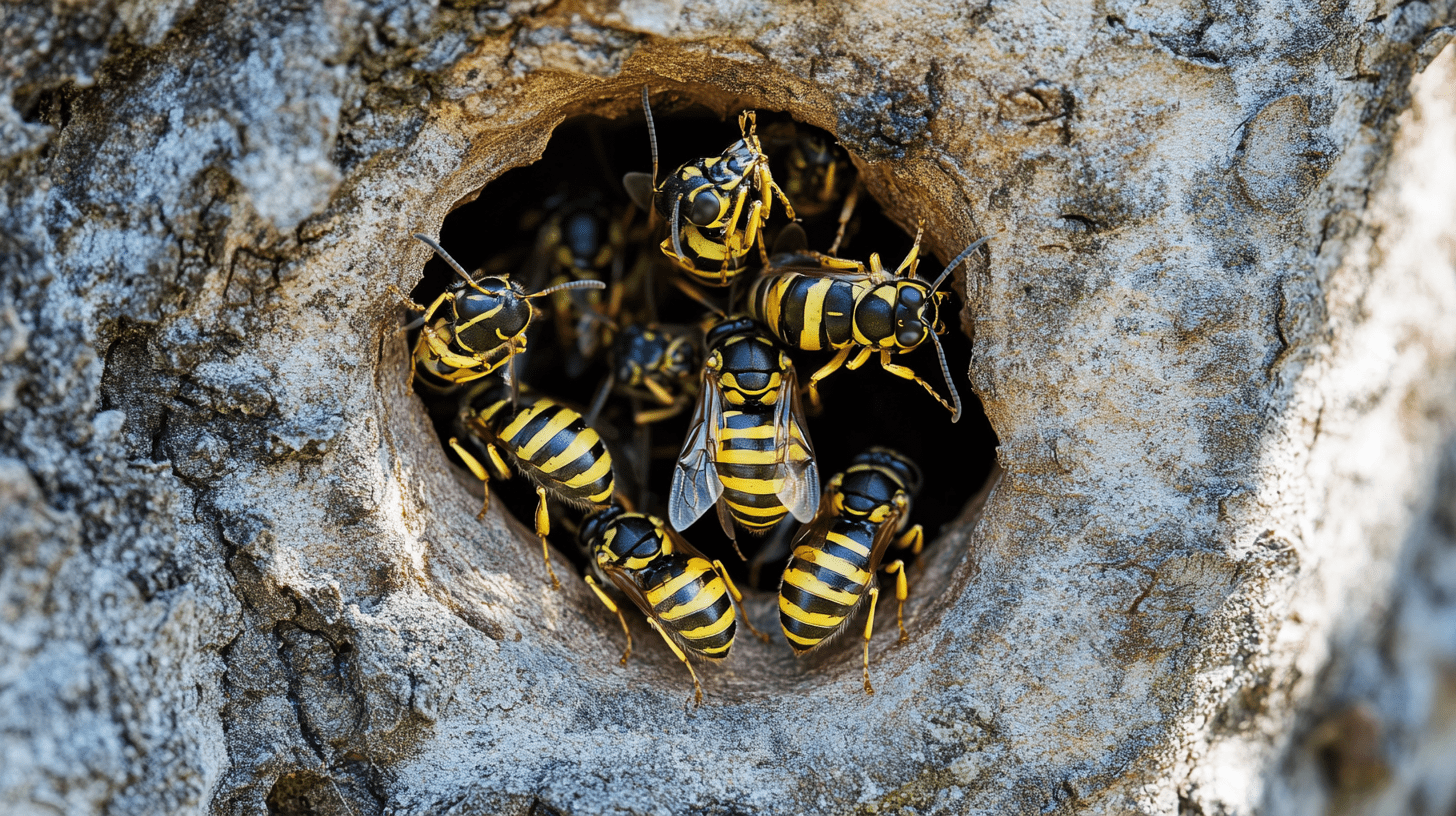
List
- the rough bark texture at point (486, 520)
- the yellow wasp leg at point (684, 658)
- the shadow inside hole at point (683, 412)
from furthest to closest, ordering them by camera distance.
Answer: the shadow inside hole at point (683, 412), the yellow wasp leg at point (684, 658), the rough bark texture at point (486, 520)

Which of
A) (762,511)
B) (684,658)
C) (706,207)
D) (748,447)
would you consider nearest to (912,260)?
(706,207)

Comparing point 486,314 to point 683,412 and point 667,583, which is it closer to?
point 667,583

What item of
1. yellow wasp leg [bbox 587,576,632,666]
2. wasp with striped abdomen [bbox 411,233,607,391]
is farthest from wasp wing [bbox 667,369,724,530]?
wasp with striped abdomen [bbox 411,233,607,391]

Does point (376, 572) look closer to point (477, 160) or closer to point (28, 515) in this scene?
point (28, 515)

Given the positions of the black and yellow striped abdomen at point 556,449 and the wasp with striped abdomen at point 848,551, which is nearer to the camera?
the wasp with striped abdomen at point 848,551

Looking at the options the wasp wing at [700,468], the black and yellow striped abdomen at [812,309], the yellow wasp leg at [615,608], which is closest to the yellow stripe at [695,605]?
the yellow wasp leg at [615,608]

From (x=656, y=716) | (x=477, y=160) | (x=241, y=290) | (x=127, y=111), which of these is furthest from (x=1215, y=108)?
(x=127, y=111)

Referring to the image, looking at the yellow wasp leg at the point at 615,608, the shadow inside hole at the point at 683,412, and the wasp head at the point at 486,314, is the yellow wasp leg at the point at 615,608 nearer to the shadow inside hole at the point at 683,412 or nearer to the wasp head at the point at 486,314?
the shadow inside hole at the point at 683,412

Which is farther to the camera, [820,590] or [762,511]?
[762,511]
